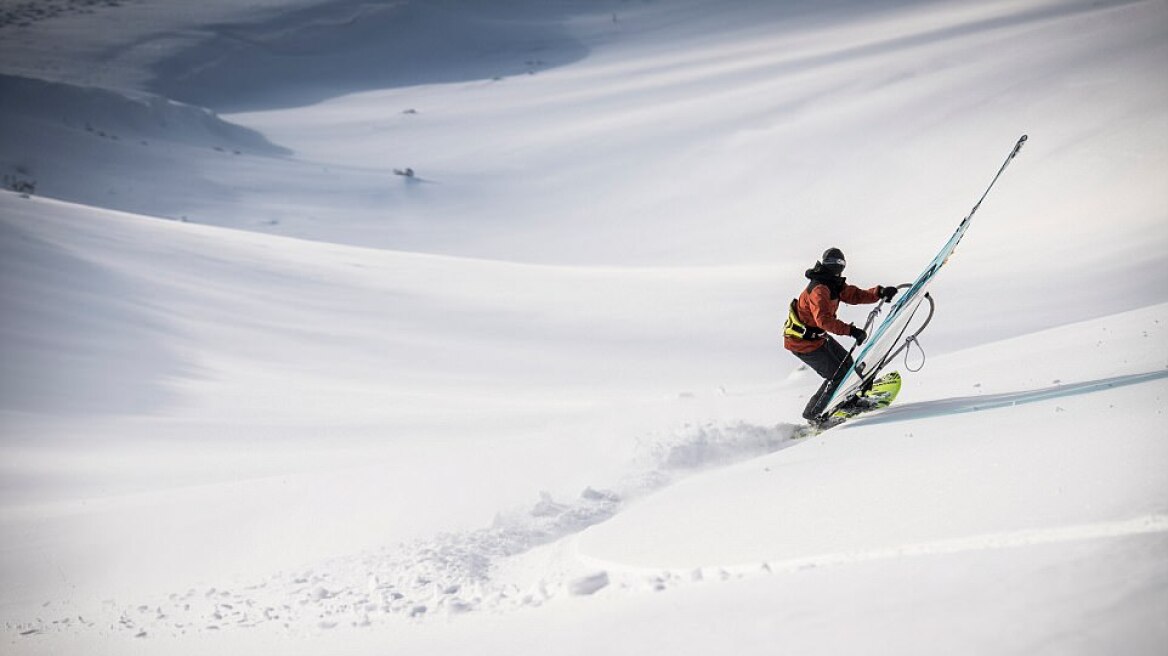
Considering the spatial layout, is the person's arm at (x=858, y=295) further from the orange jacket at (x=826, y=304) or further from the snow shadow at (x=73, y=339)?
the snow shadow at (x=73, y=339)

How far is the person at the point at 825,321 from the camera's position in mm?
6191

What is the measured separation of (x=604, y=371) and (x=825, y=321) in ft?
17.8

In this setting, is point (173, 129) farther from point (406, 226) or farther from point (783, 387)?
point (783, 387)

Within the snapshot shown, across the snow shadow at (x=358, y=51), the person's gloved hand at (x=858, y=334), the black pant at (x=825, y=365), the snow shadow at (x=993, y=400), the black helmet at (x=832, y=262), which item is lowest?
the snow shadow at (x=993, y=400)

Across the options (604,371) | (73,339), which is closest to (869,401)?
(604,371)

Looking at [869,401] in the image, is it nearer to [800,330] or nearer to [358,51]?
[800,330]

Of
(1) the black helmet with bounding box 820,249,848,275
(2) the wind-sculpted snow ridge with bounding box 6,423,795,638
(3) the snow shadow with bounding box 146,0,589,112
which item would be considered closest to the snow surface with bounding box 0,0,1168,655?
(2) the wind-sculpted snow ridge with bounding box 6,423,795,638

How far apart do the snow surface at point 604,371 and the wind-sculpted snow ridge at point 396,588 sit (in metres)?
0.03

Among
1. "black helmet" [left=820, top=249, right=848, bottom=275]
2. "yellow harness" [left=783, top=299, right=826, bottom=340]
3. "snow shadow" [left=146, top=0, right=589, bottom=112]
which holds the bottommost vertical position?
"yellow harness" [left=783, top=299, right=826, bottom=340]

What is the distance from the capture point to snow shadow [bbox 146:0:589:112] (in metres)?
44.8

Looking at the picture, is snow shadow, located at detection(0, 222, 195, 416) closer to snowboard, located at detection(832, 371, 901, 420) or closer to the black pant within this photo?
the black pant

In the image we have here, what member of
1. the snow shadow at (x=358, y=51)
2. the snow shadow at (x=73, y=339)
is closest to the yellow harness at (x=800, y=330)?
the snow shadow at (x=73, y=339)

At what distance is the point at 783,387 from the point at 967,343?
3457mm

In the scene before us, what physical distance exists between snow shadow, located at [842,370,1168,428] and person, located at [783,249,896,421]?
40cm
